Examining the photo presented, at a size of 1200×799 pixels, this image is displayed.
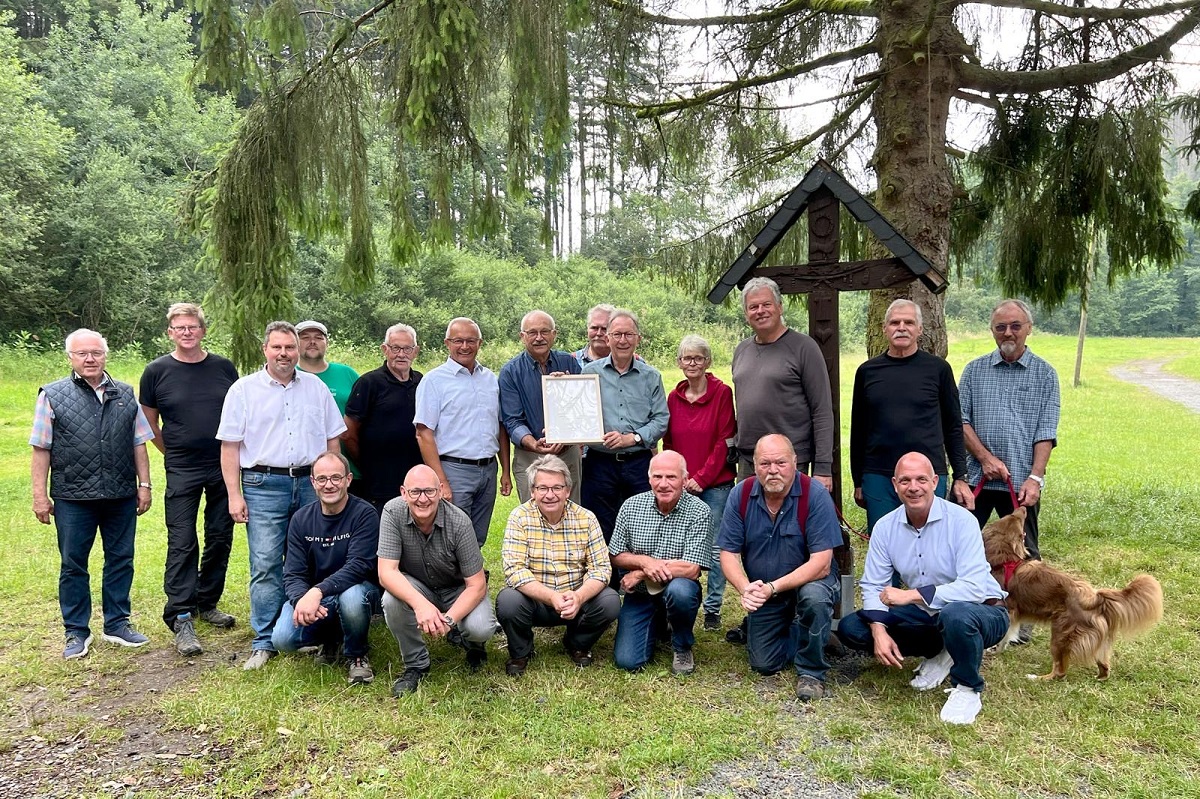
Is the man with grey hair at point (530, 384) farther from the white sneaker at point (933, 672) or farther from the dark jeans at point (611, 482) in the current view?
the white sneaker at point (933, 672)

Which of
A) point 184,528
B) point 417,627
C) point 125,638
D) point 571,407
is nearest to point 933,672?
point 571,407

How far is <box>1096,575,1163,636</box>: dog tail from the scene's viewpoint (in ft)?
11.6

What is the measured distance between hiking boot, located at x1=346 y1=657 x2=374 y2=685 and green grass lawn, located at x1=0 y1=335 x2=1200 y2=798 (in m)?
0.06

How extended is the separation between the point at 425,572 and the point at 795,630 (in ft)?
5.96

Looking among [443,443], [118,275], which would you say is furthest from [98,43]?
[443,443]

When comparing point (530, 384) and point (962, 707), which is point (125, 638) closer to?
point (530, 384)

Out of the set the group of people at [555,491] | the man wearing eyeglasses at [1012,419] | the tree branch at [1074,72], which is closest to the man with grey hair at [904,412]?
the group of people at [555,491]

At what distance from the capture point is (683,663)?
395cm

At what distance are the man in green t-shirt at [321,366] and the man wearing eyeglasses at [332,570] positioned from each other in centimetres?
74

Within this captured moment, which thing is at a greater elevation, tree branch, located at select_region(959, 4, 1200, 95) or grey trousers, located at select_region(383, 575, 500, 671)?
tree branch, located at select_region(959, 4, 1200, 95)

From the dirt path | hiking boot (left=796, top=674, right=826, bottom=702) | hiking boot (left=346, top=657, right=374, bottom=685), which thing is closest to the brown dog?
hiking boot (left=796, top=674, right=826, bottom=702)

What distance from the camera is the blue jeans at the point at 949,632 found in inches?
133

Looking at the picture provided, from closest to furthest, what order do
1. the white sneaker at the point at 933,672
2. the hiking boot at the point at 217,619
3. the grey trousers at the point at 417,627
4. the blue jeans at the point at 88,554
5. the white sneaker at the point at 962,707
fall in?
the white sneaker at the point at 962,707 < the white sneaker at the point at 933,672 < the grey trousers at the point at 417,627 < the blue jeans at the point at 88,554 < the hiking boot at the point at 217,619

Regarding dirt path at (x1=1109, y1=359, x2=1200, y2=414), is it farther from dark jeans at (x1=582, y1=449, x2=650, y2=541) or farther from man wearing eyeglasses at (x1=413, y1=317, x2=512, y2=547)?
man wearing eyeglasses at (x1=413, y1=317, x2=512, y2=547)
